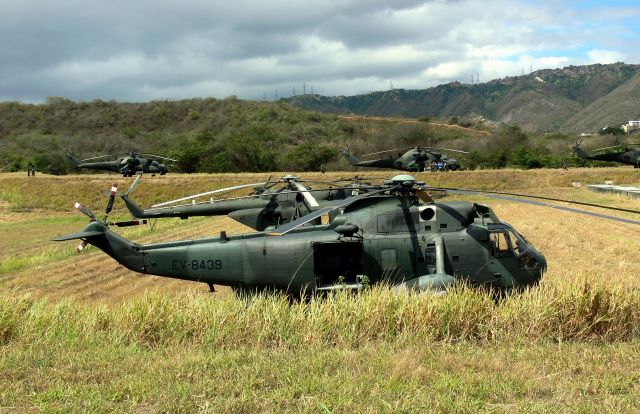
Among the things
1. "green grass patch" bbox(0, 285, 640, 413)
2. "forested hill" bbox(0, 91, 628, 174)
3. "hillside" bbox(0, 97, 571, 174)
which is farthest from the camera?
"hillside" bbox(0, 97, 571, 174)

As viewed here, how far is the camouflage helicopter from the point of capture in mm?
10953

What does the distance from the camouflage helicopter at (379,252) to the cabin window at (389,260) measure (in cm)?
2

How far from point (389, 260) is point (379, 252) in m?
0.25

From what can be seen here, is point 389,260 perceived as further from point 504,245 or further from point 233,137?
point 233,137

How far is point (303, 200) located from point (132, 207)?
15.9 feet

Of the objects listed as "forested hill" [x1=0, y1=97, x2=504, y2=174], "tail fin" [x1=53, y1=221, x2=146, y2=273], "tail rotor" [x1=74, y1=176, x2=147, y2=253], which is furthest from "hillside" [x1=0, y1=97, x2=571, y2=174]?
"tail fin" [x1=53, y1=221, x2=146, y2=273]

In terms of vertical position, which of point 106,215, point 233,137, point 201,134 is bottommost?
point 106,215

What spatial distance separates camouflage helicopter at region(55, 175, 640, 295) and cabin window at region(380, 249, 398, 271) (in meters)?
0.02

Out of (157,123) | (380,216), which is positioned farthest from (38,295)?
(157,123)

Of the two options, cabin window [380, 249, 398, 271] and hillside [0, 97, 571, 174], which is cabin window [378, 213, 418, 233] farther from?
hillside [0, 97, 571, 174]

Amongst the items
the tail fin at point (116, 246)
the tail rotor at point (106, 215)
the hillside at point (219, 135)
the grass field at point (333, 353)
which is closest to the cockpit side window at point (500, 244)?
the grass field at point (333, 353)

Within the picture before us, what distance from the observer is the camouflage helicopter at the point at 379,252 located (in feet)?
35.9

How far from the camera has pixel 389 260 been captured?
11094mm

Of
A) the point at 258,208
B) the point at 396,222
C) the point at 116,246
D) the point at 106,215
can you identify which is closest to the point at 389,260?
the point at 396,222
